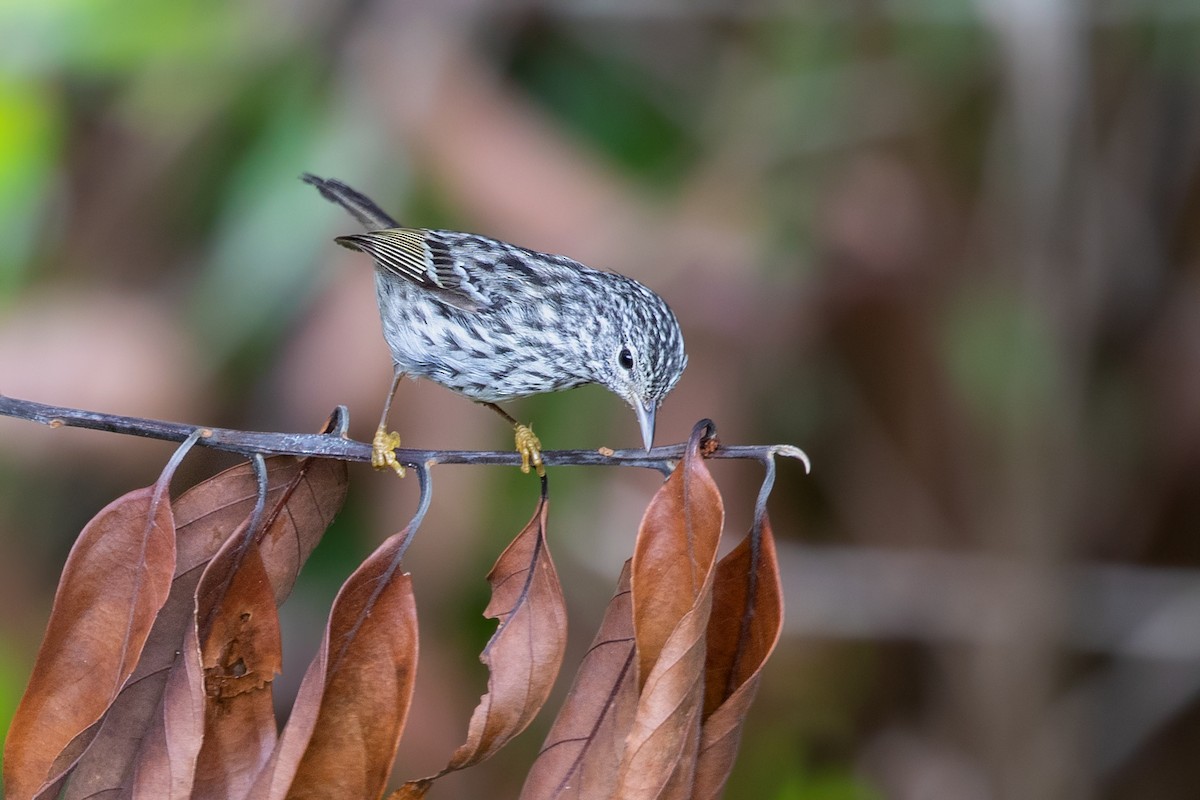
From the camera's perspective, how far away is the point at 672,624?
194cm

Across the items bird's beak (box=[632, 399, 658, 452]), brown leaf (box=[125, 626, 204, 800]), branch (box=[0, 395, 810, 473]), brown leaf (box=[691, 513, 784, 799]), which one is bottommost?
brown leaf (box=[125, 626, 204, 800])

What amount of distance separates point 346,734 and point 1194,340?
4499mm

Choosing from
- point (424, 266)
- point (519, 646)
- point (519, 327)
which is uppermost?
point (424, 266)

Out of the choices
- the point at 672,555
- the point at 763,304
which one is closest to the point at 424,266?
the point at 763,304

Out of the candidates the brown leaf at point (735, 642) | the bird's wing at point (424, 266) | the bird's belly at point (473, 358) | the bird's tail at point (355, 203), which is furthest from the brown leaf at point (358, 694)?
the bird's tail at point (355, 203)

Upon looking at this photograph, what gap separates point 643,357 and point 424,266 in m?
0.89

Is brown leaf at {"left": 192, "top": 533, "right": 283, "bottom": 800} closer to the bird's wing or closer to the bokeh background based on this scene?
the bird's wing

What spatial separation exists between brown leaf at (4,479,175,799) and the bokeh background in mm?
2331

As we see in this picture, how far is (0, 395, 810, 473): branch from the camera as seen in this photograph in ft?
6.39

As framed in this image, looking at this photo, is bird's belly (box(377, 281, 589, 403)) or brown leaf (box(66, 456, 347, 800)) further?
bird's belly (box(377, 281, 589, 403))

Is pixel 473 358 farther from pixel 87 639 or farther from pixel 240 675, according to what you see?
pixel 87 639

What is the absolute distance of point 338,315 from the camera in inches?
180

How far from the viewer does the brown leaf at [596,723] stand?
2.02 metres

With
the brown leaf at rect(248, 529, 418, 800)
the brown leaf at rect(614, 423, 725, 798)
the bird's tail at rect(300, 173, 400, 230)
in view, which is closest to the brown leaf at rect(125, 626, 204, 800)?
the brown leaf at rect(248, 529, 418, 800)
